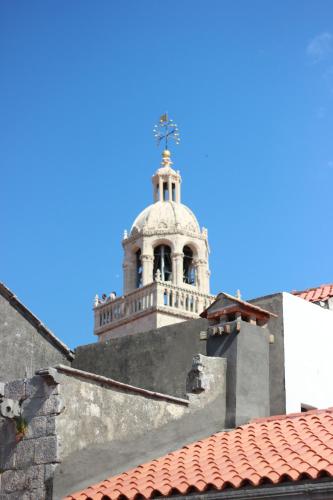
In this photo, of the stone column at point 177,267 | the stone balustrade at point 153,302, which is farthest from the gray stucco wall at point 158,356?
the stone column at point 177,267

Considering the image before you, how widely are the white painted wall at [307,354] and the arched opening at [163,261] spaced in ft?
69.4

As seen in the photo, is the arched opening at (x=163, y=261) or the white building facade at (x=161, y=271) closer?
the white building facade at (x=161, y=271)

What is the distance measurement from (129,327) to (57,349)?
17.7 metres

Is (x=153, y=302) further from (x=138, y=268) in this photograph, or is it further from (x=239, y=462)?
(x=239, y=462)

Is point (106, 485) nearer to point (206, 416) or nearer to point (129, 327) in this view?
point (206, 416)

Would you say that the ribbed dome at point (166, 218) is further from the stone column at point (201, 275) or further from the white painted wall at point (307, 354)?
the white painted wall at point (307, 354)

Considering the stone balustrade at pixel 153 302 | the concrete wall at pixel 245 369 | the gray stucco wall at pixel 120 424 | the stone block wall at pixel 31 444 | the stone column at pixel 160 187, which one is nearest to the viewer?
the stone block wall at pixel 31 444

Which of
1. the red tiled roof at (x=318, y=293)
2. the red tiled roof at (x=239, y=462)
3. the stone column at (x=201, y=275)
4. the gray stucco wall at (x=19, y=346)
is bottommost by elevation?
the red tiled roof at (x=239, y=462)

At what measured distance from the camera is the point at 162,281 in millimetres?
35281

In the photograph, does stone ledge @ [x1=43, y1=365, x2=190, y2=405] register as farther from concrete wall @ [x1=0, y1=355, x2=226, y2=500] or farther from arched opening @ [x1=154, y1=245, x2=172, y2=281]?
arched opening @ [x1=154, y1=245, x2=172, y2=281]

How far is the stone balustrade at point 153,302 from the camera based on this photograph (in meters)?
35.1

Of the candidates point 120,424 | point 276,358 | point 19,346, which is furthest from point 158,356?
point 120,424

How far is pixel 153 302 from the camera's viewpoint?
35125mm

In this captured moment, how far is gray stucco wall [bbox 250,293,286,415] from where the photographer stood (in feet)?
49.0
